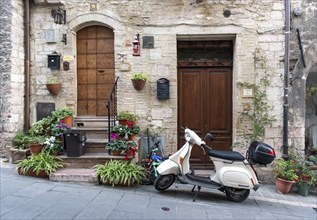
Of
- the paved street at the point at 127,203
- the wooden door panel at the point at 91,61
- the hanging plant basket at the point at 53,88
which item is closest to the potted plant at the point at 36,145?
the paved street at the point at 127,203

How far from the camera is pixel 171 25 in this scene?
5.62 meters

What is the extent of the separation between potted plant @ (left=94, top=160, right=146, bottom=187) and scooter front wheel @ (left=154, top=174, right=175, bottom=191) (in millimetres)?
389

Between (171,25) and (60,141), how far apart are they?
11.0 ft

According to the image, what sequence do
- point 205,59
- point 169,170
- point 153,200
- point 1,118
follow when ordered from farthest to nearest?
1. point 205,59
2. point 1,118
3. point 169,170
4. point 153,200

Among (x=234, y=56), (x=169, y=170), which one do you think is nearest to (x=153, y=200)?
(x=169, y=170)

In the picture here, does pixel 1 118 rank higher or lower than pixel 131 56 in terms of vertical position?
lower

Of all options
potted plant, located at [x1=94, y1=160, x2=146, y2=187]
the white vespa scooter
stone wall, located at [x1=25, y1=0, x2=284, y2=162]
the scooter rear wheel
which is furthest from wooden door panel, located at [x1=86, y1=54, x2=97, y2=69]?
the scooter rear wheel

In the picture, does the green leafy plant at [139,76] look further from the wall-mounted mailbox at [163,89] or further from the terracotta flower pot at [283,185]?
the terracotta flower pot at [283,185]

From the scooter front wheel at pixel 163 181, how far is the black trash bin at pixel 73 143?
63.5 inches

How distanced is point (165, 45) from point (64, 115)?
103 inches

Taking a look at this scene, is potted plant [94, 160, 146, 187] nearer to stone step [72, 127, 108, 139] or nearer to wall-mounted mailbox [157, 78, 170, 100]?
stone step [72, 127, 108, 139]

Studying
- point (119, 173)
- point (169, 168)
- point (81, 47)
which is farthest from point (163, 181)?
point (81, 47)

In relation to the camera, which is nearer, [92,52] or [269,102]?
[269,102]

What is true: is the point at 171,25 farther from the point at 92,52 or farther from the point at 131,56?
the point at 92,52
